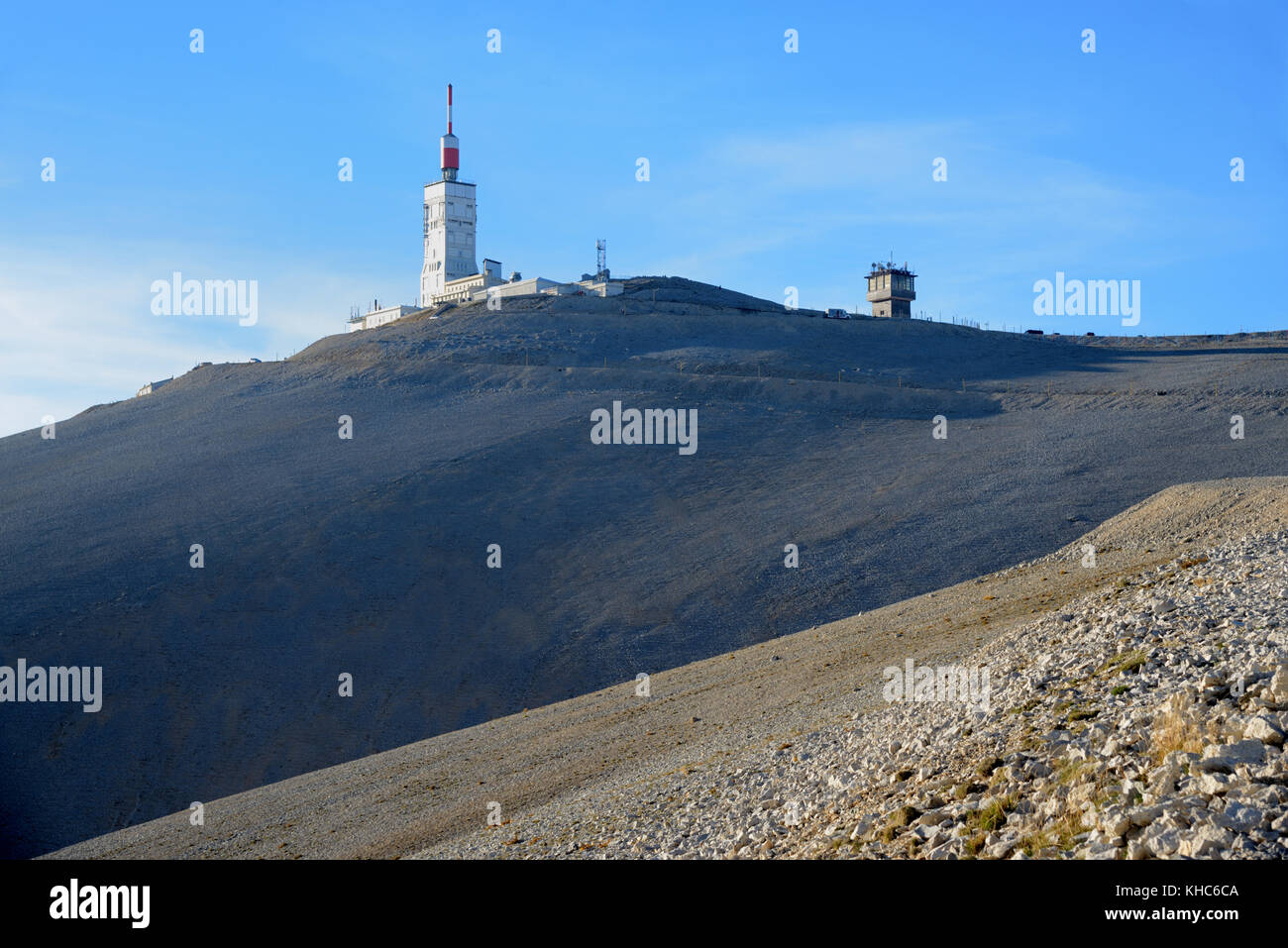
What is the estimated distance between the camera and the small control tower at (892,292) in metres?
97.2

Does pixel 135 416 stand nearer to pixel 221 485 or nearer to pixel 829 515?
pixel 221 485

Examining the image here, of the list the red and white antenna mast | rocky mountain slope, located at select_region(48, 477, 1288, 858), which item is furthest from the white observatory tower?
rocky mountain slope, located at select_region(48, 477, 1288, 858)

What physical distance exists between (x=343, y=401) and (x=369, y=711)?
27513 mm

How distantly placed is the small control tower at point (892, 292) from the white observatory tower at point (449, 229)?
3310 centimetres

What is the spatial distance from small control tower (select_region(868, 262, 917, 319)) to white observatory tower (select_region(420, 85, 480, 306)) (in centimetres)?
3310

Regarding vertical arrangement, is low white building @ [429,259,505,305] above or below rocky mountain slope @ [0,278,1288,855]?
above

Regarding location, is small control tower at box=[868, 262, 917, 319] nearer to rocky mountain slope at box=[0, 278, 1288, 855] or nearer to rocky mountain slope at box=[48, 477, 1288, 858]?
rocky mountain slope at box=[0, 278, 1288, 855]

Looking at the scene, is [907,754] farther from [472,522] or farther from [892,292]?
[892,292]

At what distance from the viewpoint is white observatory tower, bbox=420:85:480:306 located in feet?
313

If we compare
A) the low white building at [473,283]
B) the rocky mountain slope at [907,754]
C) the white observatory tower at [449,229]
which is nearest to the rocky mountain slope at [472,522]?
the rocky mountain slope at [907,754]

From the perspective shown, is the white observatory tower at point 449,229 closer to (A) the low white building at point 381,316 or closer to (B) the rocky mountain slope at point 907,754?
(A) the low white building at point 381,316

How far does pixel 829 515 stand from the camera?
129ft
